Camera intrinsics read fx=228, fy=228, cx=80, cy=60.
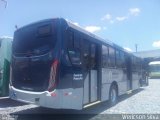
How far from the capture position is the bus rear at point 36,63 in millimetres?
6770

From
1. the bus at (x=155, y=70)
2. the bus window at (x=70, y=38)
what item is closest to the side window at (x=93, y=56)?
the bus window at (x=70, y=38)

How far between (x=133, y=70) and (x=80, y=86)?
9577 mm

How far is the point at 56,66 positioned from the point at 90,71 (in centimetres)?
222

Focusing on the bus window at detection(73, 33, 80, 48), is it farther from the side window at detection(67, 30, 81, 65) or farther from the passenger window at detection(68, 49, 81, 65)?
the passenger window at detection(68, 49, 81, 65)

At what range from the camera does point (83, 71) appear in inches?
314

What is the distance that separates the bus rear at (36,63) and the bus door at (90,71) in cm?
161

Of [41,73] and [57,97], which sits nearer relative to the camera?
[57,97]

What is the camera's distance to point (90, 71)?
8648 mm

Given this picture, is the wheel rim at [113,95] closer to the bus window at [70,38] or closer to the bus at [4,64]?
the bus window at [70,38]

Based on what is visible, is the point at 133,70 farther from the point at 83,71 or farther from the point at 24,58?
the point at 24,58

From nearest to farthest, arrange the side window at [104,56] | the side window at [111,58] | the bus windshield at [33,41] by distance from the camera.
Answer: the bus windshield at [33,41]
the side window at [104,56]
the side window at [111,58]

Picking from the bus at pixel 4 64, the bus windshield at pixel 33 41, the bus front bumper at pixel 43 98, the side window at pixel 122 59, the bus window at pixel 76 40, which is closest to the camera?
the bus front bumper at pixel 43 98

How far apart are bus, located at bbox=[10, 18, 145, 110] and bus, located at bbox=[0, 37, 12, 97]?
204 cm

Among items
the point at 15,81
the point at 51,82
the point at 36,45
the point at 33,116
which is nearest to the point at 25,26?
the point at 36,45
